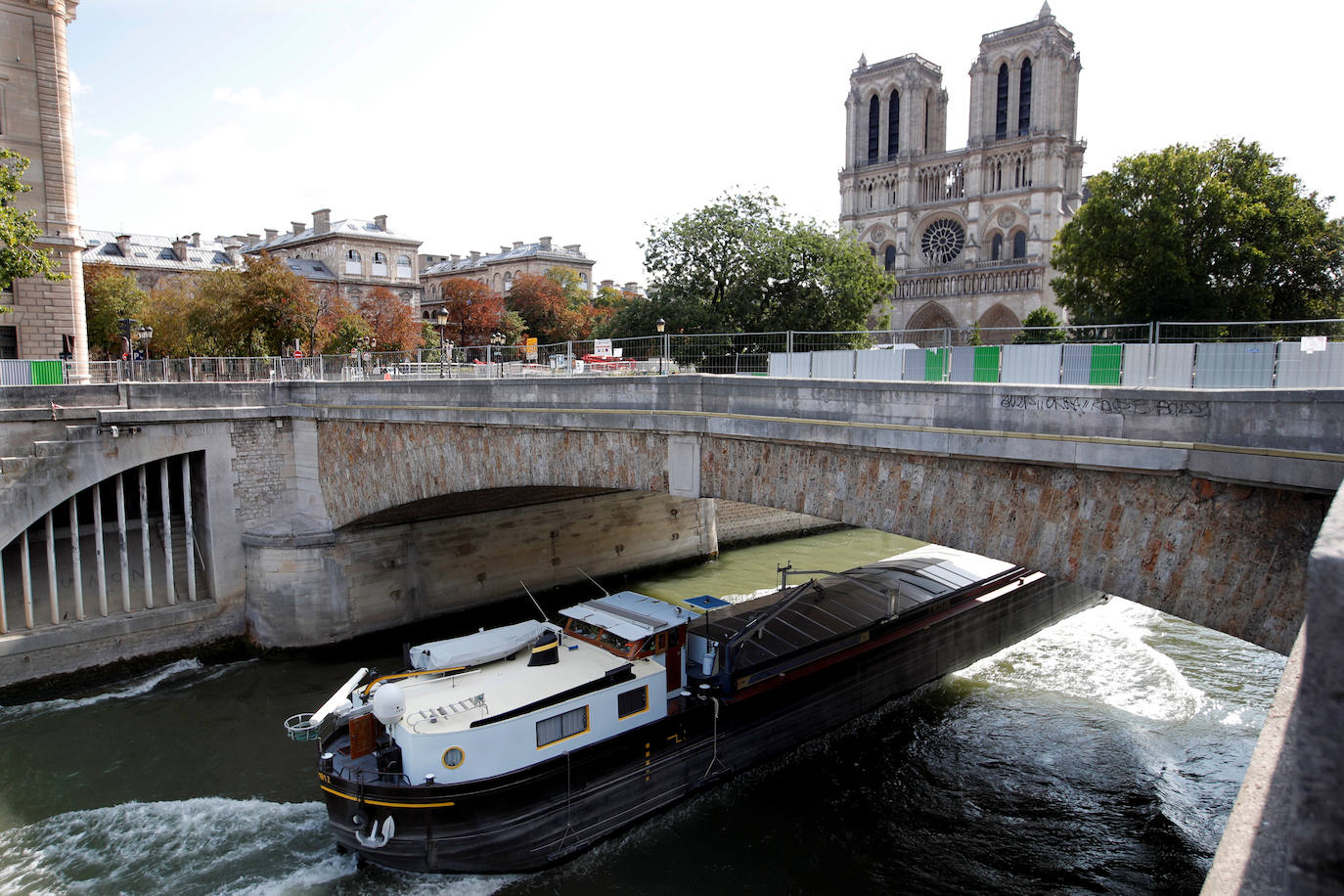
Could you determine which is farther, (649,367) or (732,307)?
(732,307)

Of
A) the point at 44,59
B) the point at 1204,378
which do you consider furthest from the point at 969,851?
the point at 44,59

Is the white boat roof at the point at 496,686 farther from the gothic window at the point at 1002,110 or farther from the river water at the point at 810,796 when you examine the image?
the gothic window at the point at 1002,110

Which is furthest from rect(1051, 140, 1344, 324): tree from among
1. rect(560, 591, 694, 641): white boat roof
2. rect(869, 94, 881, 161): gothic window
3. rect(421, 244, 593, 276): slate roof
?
rect(421, 244, 593, 276): slate roof

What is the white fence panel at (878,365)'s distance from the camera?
15.3 meters

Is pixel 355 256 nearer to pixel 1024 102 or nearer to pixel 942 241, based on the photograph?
pixel 942 241

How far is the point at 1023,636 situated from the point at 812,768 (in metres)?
9.95

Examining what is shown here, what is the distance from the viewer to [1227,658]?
75.0ft

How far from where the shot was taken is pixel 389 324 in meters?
59.8

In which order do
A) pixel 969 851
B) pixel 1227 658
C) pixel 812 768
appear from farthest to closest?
pixel 1227 658 → pixel 812 768 → pixel 969 851

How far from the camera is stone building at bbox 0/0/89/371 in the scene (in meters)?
31.1

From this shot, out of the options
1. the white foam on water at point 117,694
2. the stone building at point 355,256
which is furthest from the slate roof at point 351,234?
the white foam on water at point 117,694

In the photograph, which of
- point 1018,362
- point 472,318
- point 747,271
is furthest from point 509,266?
point 1018,362

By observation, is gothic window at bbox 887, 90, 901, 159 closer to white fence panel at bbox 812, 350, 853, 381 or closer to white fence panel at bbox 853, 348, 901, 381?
white fence panel at bbox 812, 350, 853, 381

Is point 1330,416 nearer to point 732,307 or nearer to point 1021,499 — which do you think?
point 1021,499
